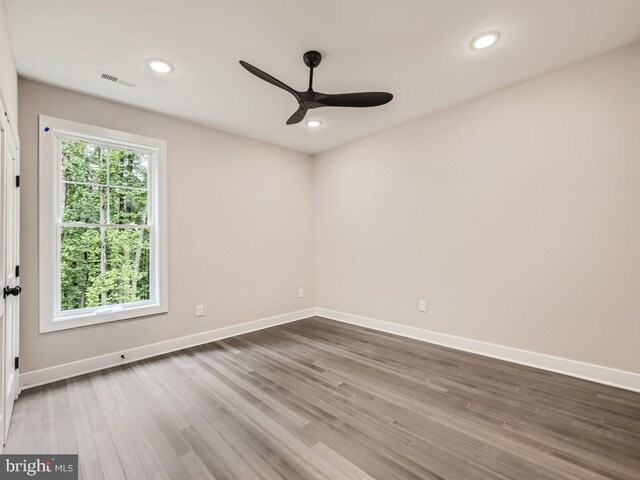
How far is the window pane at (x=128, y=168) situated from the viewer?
315cm

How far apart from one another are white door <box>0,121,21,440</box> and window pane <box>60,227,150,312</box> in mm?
429

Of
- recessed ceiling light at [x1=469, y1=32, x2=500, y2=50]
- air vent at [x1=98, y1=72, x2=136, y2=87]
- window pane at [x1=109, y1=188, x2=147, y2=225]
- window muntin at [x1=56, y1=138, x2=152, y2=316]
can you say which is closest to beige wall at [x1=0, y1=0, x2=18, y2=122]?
air vent at [x1=98, y1=72, x2=136, y2=87]

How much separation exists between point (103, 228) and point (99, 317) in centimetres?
89

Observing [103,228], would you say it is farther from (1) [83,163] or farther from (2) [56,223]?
(1) [83,163]

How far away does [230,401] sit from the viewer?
2.30m

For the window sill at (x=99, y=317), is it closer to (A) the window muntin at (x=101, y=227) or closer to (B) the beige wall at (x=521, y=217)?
(A) the window muntin at (x=101, y=227)

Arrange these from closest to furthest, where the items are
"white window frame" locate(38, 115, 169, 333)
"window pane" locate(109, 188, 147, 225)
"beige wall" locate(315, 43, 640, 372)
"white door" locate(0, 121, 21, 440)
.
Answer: "white door" locate(0, 121, 21, 440), "beige wall" locate(315, 43, 640, 372), "white window frame" locate(38, 115, 169, 333), "window pane" locate(109, 188, 147, 225)

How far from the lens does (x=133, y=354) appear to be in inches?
123

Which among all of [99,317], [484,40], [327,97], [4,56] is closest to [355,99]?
[327,97]

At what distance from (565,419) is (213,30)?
11.8ft

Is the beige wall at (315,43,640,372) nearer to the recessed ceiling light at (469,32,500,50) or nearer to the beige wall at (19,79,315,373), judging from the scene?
the recessed ceiling light at (469,32,500,50)

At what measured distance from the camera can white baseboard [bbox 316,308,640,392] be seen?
95.3 inches

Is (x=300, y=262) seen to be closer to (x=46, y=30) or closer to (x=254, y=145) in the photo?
(x=254, y=145)

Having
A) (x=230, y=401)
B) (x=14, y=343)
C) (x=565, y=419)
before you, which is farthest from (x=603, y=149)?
(x=14, y=343)
